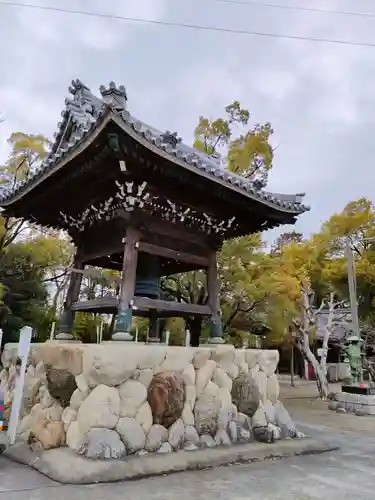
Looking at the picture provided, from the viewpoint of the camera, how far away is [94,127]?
481cm

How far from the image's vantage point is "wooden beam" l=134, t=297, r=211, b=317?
227 inches

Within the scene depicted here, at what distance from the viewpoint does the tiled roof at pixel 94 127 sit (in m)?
5.00

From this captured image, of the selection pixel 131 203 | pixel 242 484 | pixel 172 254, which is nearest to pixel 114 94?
pixel 131 203

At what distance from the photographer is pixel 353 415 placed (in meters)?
10.2

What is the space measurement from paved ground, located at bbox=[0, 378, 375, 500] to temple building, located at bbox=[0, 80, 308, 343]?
1.90 m

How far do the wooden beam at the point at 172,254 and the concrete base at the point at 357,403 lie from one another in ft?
22.0

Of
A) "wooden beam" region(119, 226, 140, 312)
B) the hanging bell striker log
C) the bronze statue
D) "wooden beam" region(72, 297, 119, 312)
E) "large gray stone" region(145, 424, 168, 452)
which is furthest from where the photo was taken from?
the bronze statue

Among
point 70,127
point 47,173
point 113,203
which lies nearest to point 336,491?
point 113,203

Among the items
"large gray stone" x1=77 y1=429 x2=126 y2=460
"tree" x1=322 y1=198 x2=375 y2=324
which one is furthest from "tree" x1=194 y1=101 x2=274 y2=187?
"large gray stone" x1=77 y1=429 x2=126 y2=460

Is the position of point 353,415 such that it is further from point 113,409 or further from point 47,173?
point 47,173

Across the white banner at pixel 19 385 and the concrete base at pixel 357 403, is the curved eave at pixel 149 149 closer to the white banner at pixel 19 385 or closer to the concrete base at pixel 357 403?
the white banner at pixel 19 385

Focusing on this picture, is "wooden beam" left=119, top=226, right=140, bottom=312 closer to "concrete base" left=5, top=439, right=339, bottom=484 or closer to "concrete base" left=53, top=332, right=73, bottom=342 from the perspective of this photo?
"concrete base" left=53, top=332, right=73, bottom=342

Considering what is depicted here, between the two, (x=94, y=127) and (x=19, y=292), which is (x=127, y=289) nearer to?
(x=94, y=127)

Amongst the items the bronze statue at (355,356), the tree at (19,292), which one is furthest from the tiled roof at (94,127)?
the tree at (19,292)
